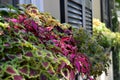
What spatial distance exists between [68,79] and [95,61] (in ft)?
6.21

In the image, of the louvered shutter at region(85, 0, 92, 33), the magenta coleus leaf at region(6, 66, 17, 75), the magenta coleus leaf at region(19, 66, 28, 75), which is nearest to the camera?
the magenta coleus leaf at region(6, 66, 17, 75)

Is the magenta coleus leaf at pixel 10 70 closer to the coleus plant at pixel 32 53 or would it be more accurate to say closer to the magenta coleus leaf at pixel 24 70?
the coleus plant at pixel 32 53

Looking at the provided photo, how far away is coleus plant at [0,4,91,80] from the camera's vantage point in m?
2.83

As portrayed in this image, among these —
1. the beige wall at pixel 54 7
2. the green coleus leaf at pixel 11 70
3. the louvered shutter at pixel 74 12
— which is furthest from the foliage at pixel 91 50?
the green coleus leaf at pixel 11 70

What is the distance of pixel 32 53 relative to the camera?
119 inches

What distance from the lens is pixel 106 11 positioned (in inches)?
574

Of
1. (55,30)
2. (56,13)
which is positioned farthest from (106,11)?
(55,30)

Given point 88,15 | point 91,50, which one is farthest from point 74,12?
point 88,15

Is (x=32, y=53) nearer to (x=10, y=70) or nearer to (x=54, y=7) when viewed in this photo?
(x=10, y=70)

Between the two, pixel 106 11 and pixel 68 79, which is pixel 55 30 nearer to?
pixel 68 79

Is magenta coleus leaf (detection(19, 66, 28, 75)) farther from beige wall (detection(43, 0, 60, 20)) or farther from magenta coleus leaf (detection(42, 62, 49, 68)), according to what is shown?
beige wall (detection(43, 0, 60, 20))

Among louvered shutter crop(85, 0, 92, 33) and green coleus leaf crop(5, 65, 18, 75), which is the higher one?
louvered shutter crop(85, 0, 92, 33)

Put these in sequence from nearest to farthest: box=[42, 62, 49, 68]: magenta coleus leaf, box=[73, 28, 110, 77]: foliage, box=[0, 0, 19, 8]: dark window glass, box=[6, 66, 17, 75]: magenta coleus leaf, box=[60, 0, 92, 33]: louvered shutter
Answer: box=[6, 66, 17, 75]: magenta coleus leaf
box=[42, 62, 49, 68]: magenta coleus leaf
box=[0, 0, 19, 8]: dark window glass
box=[73, 28, 110, 77]: foliage
box=[60, 0, 92, 33]: louvered shutter

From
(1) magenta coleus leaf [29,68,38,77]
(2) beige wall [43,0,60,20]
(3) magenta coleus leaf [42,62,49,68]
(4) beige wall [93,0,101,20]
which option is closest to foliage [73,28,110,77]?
(2) beige wall [43,0,60,20]
